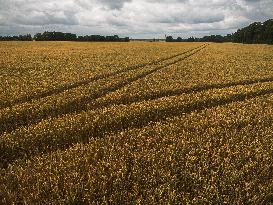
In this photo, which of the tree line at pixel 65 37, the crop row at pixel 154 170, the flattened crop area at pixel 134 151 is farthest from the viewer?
the tree line at pixel 65 37

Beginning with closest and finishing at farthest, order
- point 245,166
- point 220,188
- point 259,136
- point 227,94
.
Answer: point 220,188
point 245,166
point 259,136
point 227,94

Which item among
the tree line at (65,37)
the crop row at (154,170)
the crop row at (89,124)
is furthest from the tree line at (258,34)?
the crop row at (154,170)

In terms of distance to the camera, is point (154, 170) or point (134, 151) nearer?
point (154, 170)

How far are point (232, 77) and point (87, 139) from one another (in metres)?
16.5

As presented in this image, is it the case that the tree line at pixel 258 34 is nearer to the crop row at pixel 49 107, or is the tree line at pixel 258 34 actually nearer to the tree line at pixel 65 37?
the tree line at pixel 65 37

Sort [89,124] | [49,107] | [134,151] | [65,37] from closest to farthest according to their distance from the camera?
[134,151] → [89,124] → [49,107] → [65,37]

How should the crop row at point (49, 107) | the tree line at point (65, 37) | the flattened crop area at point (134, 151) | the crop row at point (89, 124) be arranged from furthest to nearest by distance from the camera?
1. the tree line at point (65, 37)
2. the crop row at point (49, 107)
3. the crop row at point (89, 124)
4. the flattened crop area at point (134, 151)

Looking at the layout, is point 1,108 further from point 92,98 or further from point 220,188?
point 220,188

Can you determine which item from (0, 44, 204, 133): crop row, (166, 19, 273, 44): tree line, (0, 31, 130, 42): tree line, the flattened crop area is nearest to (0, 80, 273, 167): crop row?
the flattened crop area

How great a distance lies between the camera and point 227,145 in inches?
370

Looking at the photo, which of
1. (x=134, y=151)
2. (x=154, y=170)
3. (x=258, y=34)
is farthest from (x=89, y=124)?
(x=258, y=34)

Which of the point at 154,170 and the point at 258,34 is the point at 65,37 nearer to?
the point at 258,34

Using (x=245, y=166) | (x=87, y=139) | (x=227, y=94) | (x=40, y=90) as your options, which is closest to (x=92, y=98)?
(x=40, y=90)

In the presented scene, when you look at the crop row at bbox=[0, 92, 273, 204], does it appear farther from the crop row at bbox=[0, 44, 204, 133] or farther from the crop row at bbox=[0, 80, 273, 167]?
the crop row at bbox=[0, 44, 204, 133]
